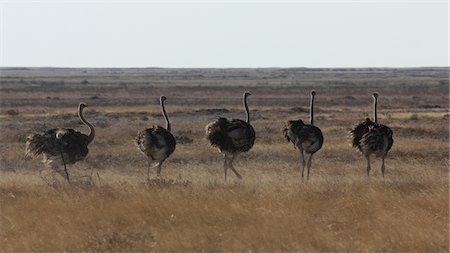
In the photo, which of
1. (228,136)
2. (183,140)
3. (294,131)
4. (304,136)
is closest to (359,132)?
(304,136)

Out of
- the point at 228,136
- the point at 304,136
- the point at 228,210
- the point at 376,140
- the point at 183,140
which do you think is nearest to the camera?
the point at 228,210

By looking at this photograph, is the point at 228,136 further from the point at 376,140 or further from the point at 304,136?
the point at 376,140

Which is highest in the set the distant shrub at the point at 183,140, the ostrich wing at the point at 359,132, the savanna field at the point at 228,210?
the ostrich wing at the point at 359,132

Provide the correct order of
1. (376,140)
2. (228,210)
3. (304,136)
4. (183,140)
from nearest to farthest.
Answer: (228,210) → (376,140) → (304,136) → (183,140)

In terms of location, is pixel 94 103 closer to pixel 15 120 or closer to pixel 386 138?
pixel 15 120

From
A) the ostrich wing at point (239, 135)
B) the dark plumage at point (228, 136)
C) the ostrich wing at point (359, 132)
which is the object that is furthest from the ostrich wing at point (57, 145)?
the ostrich wing at point (359, 132)

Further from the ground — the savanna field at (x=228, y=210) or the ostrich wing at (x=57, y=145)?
the ostrich wing at (x=57, y=145)

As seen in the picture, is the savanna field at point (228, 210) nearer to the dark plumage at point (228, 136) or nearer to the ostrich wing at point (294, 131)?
the dark plumage at point (228, 136)

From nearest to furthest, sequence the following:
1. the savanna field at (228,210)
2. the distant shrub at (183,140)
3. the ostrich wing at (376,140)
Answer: the savanna field at (228,210) < the ostrich wing at (376,140) < the distant shrub at (183,140)

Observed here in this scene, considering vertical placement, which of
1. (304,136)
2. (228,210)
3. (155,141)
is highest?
(155,141)

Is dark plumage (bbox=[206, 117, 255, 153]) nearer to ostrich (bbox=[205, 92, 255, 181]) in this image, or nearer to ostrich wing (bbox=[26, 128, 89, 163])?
ostrich (bbox=[205, 92, 255, 181])

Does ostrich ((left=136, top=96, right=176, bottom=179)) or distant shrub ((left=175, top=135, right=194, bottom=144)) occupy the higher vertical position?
ostrich ((left=136, top=96, right=176, bottom=179))

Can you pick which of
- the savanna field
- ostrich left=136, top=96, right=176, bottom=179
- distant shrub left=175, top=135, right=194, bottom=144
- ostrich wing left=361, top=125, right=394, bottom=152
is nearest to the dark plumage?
the savanna field

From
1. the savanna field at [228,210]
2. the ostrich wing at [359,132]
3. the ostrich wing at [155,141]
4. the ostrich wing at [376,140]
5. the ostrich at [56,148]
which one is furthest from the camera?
the ostrich wing at [359,132]
